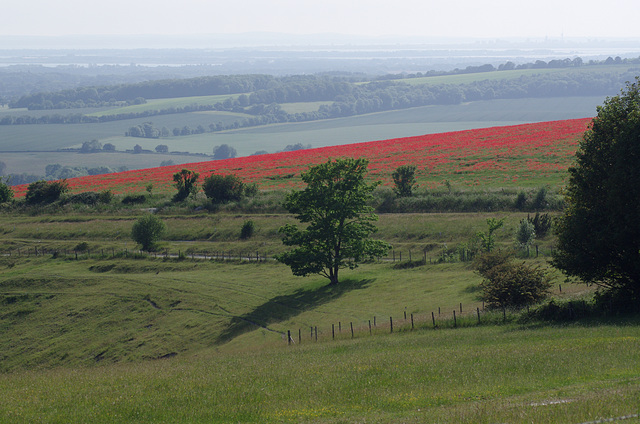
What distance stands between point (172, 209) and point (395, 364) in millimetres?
62759

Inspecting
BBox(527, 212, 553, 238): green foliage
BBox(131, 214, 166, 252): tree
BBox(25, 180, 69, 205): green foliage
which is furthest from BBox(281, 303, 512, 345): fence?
BBox(25, 180, 69, 205): green foliage

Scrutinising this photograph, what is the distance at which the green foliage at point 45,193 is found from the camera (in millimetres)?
91250

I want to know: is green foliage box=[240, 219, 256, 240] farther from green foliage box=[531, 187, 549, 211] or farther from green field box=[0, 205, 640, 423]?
green foliage box=[531, 187, 549, 211]

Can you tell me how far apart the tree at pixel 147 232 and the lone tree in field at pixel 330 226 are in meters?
20.7

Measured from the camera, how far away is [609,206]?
98.6 feet

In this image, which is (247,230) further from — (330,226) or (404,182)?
(404,182)

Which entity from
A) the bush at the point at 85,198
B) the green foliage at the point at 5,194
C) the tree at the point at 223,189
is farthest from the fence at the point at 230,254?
the green foliage at the point at 5,194

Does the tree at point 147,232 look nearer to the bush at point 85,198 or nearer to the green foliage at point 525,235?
the bush at point 85,198

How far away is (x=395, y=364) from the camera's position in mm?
23875

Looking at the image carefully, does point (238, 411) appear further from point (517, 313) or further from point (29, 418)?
point (517, 313)

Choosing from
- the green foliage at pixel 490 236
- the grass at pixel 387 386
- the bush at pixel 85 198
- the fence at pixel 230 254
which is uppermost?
the grass at pixel 387 386

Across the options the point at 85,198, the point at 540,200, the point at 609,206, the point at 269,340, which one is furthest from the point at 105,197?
the point at 609,206

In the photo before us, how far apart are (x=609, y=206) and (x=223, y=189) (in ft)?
196

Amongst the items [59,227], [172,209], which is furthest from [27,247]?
[172,209]
